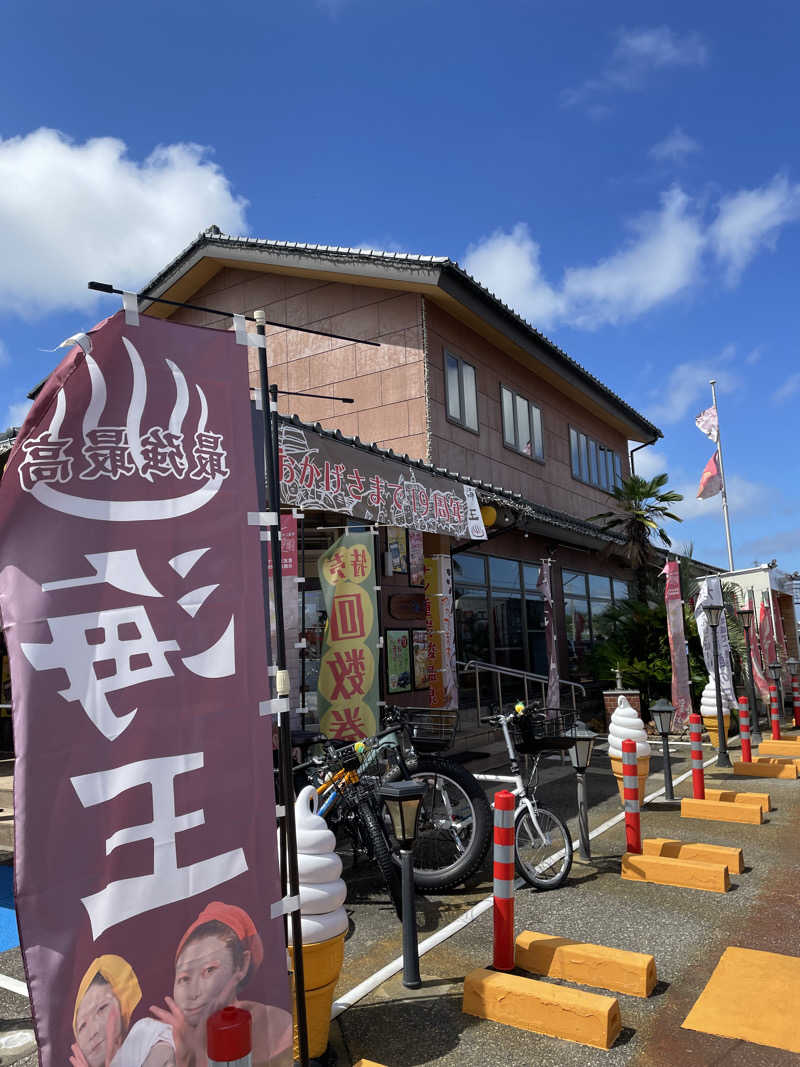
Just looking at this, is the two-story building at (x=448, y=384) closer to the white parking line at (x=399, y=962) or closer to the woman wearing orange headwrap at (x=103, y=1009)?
the white parking line at (x=399, y=962)

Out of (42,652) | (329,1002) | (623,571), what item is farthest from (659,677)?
(42,652)

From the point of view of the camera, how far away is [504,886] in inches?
173

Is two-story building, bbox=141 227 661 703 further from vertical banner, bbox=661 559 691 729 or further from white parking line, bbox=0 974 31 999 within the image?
white parking line, bbox=0 974 31 999

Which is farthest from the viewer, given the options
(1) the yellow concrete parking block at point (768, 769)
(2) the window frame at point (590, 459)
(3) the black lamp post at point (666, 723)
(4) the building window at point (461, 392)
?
(2) the window frame at point (590, 459)

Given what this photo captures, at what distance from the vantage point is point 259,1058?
2.84 meters

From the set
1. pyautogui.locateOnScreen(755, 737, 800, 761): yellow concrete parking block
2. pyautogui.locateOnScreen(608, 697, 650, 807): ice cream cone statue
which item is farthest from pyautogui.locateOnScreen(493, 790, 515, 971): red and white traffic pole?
pyautogui.locateOnScreen(755, 737, 800, 761): yellow concrete parking block

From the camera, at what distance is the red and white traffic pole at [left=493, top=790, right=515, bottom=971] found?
437 cm

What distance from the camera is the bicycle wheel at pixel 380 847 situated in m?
5.09

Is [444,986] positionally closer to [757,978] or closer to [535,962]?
[535,962]

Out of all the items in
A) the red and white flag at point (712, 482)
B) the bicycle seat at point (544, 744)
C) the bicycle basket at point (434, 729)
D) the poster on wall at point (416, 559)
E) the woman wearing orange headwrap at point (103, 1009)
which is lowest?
the woman wearing orange headwrap at point (103, 1009)

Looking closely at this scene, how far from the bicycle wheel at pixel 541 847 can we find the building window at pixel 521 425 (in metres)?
11.4

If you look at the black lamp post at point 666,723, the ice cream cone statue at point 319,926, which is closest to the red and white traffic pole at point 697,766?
the black lamp post at point 666,723

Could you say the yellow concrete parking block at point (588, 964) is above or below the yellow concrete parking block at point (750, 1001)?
above

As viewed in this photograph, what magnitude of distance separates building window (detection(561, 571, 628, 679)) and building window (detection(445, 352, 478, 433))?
519cm
